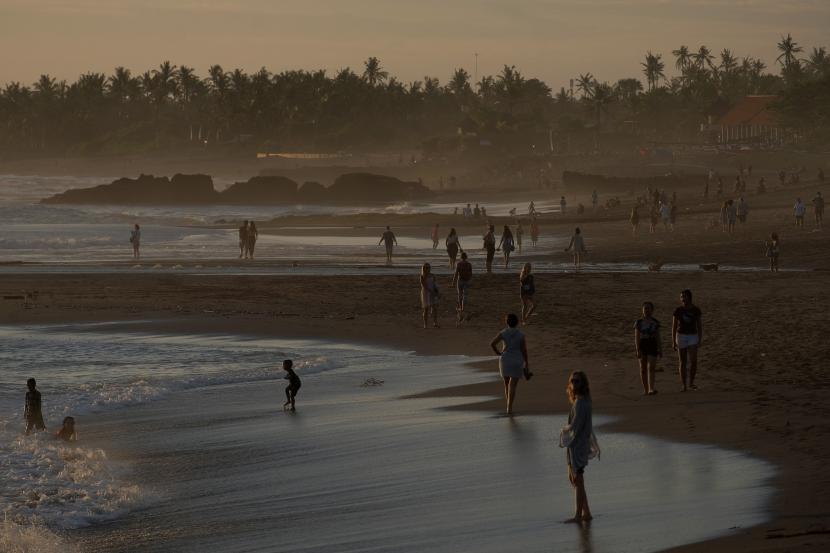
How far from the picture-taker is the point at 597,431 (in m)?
13.6

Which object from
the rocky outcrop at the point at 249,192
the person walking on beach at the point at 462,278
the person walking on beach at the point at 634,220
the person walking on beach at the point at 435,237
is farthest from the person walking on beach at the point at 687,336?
the rocky outcrop at the point at 249,192

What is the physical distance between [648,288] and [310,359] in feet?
37.2

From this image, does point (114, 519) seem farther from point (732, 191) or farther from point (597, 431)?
point (732, 191)

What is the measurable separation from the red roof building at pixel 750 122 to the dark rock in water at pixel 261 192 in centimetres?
4674

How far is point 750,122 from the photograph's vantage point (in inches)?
5285

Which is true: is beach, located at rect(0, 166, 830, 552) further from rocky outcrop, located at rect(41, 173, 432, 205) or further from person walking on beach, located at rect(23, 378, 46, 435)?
rocky outcrop, located at rect(41, 173, 432, 205)

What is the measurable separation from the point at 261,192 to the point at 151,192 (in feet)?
30.6

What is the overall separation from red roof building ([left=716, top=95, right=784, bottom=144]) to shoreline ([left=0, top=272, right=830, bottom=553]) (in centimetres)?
9958

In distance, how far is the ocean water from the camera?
9.73 metres

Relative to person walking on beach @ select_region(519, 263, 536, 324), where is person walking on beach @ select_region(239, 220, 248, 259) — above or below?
above

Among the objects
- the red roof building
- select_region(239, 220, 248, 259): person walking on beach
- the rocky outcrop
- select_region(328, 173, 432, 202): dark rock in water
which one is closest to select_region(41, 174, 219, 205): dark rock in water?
the rocky outcrop

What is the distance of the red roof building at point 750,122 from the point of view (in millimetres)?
129000

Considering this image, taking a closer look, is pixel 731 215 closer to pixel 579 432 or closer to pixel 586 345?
pixel 586 345

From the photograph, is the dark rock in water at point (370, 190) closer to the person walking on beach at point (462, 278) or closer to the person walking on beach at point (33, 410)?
the person walking on beach at point (462, 278)
